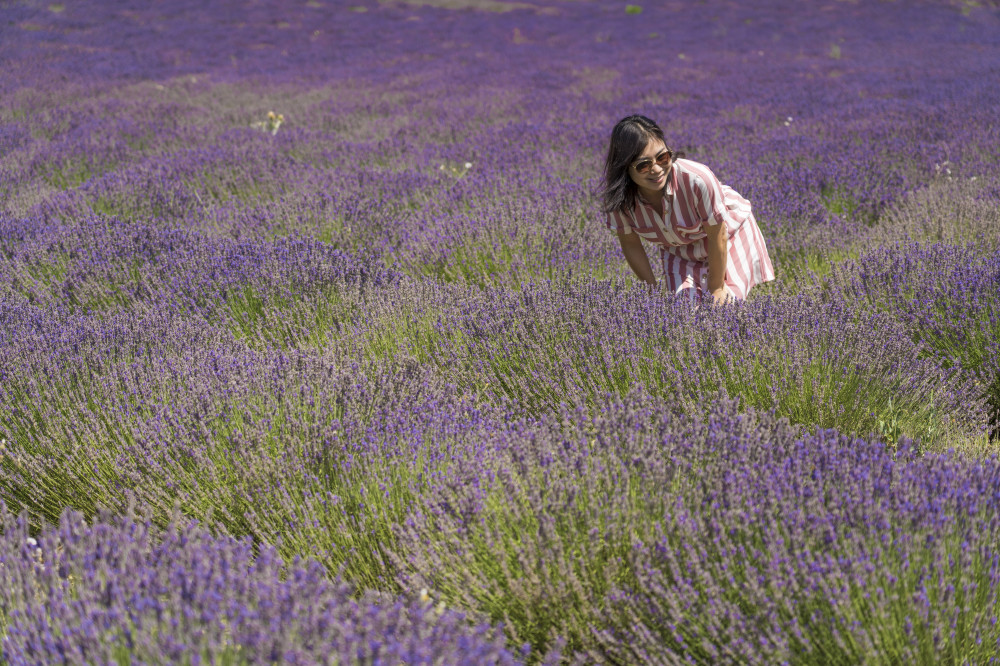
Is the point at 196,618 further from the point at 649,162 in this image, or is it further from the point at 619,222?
the point at 619,222

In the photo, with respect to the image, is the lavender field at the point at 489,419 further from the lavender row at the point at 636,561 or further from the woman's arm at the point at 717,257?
the woman's arm at the point at 717,257

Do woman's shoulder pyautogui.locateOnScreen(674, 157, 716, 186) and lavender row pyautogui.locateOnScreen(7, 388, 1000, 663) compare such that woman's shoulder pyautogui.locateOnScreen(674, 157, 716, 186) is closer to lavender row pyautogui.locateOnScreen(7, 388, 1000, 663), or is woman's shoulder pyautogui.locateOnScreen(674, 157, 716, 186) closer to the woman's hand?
the woman's hand

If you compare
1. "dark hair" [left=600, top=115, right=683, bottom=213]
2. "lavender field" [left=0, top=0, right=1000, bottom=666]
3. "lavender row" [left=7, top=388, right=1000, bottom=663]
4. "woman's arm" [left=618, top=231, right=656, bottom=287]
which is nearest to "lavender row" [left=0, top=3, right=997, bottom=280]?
"lavender field" [left=0, top=0, right=1000, bottom=666]

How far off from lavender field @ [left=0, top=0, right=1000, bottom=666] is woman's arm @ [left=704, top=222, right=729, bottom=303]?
0.63 ft

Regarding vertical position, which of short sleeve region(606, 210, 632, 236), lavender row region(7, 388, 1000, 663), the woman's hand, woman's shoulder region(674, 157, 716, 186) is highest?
woman's shoulder region(674, 157, 716, 186)

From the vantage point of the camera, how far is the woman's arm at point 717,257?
Answer: 2.60 m

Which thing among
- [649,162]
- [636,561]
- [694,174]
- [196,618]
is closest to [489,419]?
[636,561]

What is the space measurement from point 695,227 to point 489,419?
1.29 m

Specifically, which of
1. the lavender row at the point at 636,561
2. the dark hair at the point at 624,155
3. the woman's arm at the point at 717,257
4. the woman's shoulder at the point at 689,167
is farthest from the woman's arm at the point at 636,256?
the lavender row at the point at 636,561

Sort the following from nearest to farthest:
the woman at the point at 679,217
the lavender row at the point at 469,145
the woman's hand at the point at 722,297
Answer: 1. the woman's hand at the point at 722,297
2. the woman at the point at 679,217
3. the lavender row at the point at 469,145

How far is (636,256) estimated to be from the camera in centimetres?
290

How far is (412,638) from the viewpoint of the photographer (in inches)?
39.9

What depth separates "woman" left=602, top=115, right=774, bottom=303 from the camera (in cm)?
252

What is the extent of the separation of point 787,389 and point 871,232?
1961 mm
